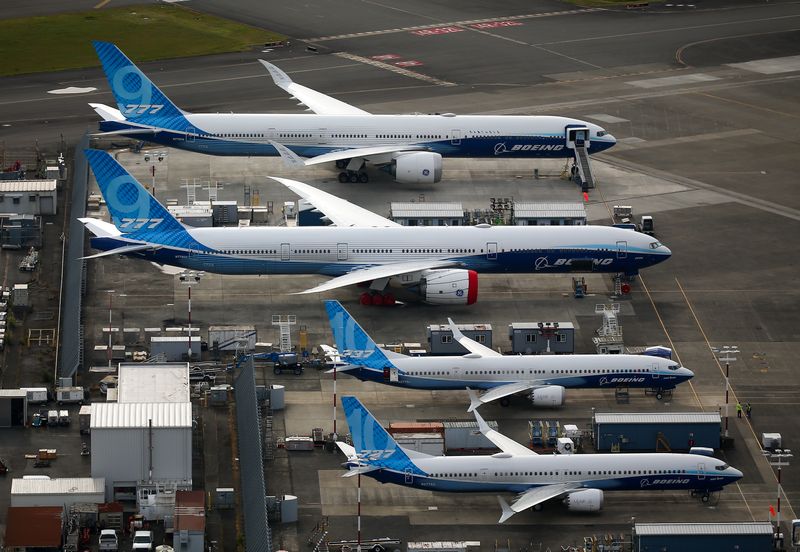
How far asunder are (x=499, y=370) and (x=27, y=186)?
47.9 m

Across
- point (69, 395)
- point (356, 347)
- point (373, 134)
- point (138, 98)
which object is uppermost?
point (138, 98)

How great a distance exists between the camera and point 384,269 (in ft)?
383

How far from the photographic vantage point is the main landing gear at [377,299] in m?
118

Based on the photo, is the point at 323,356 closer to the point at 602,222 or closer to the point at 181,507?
the point at 181,507

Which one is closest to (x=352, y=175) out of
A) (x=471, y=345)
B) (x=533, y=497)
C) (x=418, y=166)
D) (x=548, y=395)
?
(x=418, y=166)

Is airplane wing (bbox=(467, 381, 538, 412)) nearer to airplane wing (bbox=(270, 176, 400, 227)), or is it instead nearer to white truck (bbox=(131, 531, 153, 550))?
white truck (bbox=(131, 531, 153, 550))

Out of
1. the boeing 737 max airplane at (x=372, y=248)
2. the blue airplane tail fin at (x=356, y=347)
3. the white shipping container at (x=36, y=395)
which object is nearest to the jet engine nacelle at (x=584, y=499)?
the blue airplane tail fin at (x=356, y=347)

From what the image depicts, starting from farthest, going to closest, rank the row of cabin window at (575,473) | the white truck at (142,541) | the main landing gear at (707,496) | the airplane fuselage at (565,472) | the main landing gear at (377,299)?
the main landing gear at (377,299), the main landing gear at (707,496), the row of cabin window at (575,473), the airplane fuselage at (565,472), the white truck at (142,541)

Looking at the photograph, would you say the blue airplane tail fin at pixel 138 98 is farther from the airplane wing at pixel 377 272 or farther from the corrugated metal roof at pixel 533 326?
the corrugated metal roof at pixel 533 326

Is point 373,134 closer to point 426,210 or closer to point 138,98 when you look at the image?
point 426,210

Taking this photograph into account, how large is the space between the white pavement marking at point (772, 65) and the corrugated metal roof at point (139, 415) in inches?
3885

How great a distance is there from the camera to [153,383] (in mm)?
99125

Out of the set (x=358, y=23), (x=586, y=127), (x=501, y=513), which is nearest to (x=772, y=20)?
(x=358, y=23)

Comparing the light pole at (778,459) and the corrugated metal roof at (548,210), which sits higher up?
the corrugated metal roof at (548,210)
